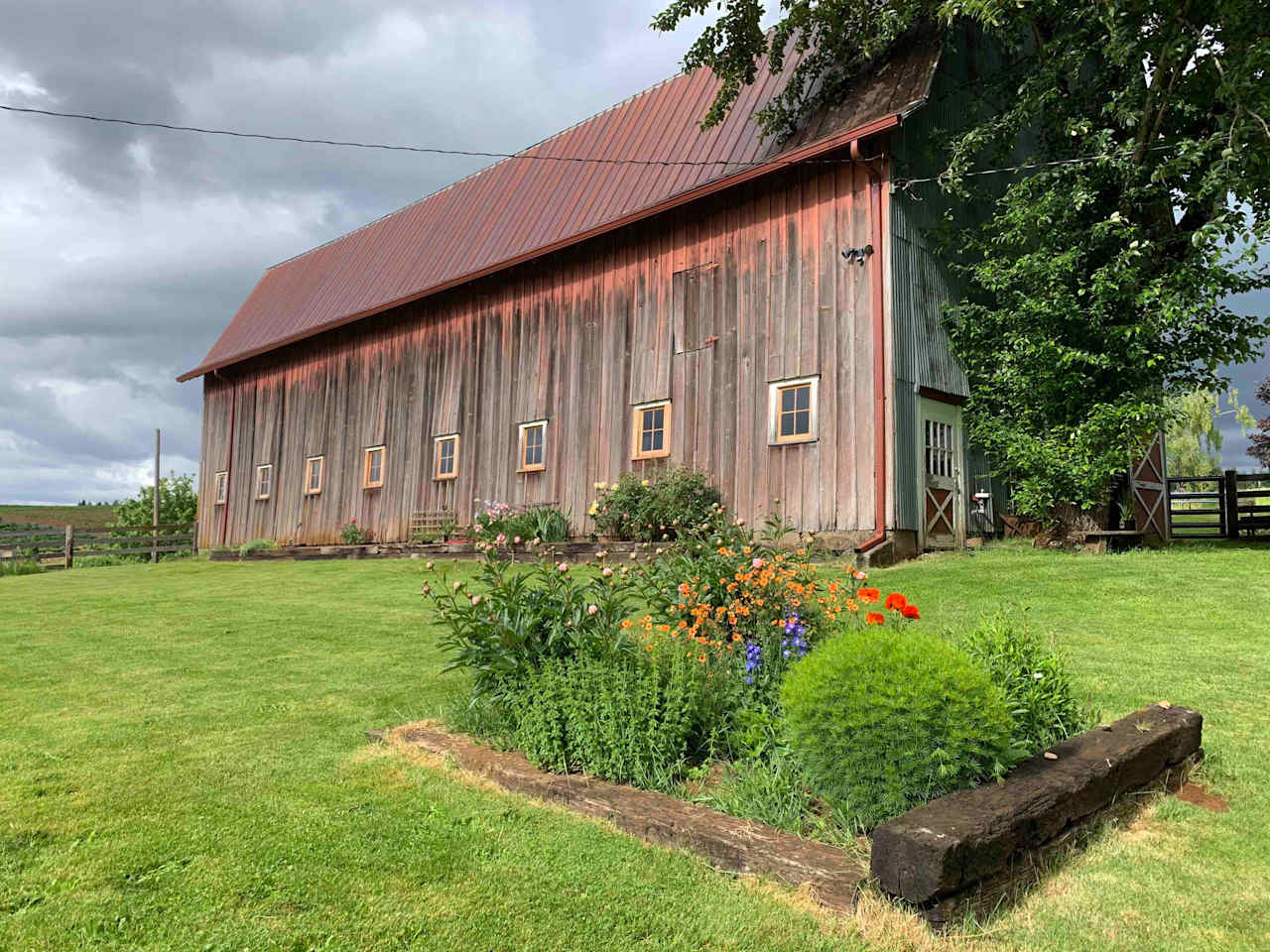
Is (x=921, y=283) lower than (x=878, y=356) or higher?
higher

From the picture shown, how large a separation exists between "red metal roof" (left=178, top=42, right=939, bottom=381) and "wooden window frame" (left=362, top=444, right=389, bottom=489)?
10.2ft

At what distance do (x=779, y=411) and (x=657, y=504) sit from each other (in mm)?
2237

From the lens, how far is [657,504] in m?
13.4

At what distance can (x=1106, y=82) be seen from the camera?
42.7 ft

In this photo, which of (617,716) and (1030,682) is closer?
(617,716)

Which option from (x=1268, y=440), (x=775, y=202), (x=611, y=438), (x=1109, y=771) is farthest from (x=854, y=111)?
(x=1268, y=440)

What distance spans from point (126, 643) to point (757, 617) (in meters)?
6.21

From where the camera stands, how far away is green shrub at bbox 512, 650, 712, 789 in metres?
4.37

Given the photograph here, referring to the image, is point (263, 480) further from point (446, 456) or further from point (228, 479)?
point (446, 456)

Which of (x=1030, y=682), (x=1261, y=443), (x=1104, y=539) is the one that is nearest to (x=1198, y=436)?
(x=1261, y=443)

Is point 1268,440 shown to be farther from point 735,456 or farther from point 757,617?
point 757,617

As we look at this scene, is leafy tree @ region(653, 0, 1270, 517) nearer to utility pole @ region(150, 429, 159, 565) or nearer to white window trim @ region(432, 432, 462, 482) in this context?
white window trim @ region(432, 432, 462, 482)

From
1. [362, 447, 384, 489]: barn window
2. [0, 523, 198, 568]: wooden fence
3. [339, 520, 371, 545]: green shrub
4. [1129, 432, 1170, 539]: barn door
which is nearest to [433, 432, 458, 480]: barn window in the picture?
[362, 447, 384, 489]: barn window

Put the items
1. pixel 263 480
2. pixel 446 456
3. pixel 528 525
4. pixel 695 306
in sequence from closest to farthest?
pixel 695 306 → pixel 528 525 → pixel 446 456 → pixel 263 480
